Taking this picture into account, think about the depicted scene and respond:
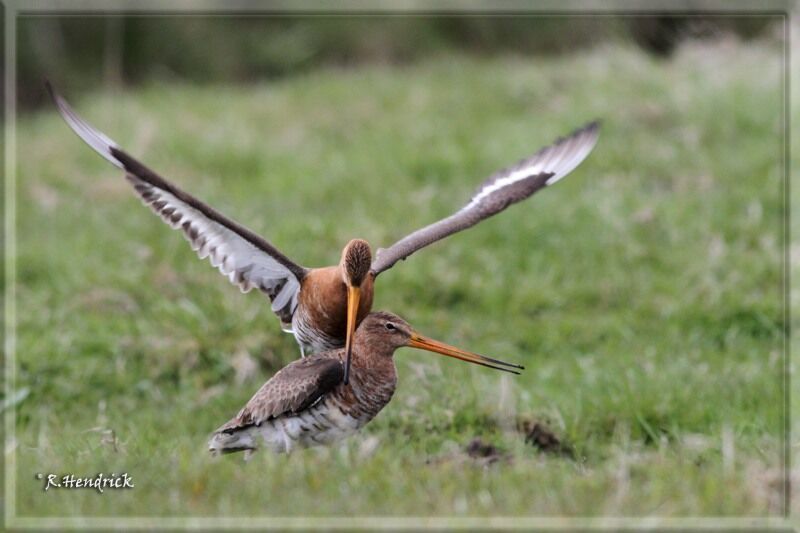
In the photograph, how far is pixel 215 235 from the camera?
5.83 metres

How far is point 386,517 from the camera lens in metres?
4.44

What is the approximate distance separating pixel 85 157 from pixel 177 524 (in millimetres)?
8977

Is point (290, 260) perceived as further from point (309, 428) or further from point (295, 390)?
point (309, 428)

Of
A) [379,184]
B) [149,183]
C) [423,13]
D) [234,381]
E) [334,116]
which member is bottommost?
[234,381]

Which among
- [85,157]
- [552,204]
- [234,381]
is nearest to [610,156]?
[552,204]

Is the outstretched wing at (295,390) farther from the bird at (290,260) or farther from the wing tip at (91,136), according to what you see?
the wing tip at (91,136)

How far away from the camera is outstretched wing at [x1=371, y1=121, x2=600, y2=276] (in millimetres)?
5691

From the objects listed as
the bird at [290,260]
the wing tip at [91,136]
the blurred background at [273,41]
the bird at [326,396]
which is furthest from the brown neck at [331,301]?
the blurred background at [273,41]

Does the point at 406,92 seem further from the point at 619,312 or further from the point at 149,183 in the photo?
the point at 149,183

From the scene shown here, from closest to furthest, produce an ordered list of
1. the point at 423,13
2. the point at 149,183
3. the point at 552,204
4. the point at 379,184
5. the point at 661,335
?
the point at 149,183, the point at 661,335, the point at 552,204, the point at 379,184, the point at 423,13

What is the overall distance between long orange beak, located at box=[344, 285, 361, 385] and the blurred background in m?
10.6
